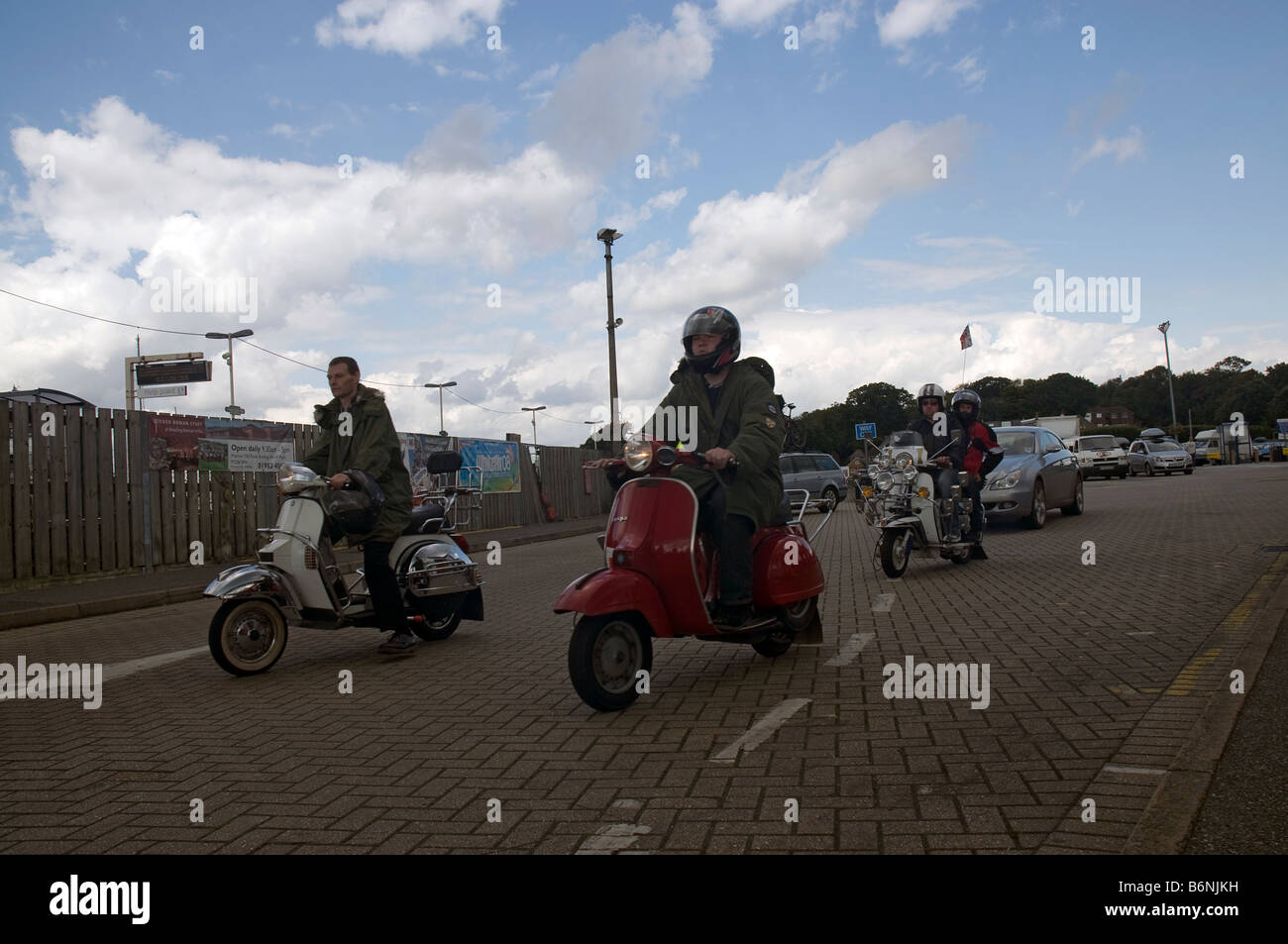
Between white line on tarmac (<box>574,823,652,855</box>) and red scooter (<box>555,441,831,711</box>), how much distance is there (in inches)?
61.3

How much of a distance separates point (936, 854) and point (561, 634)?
5.00m

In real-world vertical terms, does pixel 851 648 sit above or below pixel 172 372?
below

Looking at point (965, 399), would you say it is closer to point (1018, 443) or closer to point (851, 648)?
point (1018, 443)

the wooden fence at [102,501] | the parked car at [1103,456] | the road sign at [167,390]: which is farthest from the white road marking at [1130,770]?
the road sign at [167,390]

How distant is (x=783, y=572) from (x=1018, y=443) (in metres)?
11.2

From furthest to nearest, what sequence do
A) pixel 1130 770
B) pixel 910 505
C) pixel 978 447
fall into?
pixel 978 447, pixel 910 505, pixel 1130 770

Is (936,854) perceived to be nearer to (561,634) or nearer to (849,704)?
(849,704)

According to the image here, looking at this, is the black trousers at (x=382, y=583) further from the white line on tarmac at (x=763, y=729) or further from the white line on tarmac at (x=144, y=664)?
the white line on tarmac at (x=763, y=729)

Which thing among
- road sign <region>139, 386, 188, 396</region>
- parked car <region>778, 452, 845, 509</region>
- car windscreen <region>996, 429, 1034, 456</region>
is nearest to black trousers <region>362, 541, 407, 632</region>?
car windscreen <region>996, 429, 1034, 456</region>

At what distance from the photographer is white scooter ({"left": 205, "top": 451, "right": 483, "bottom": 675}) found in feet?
21.0

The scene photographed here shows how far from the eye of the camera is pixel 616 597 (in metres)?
4.91

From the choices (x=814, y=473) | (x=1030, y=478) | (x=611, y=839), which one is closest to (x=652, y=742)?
(x=611, y=839)

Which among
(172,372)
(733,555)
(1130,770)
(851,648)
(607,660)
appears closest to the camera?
(1130,770)
